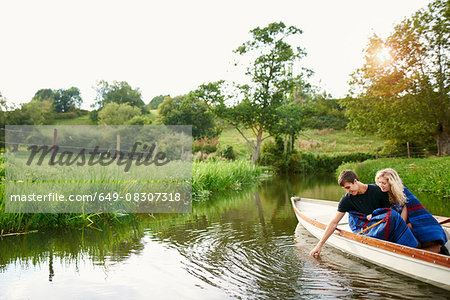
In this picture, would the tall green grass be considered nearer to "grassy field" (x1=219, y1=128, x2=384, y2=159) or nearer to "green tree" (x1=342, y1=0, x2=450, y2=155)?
"green tree" (x1=342, y1=0, x2=450, y2=155)

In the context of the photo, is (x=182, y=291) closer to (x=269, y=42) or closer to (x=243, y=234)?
(x=243, y=234)

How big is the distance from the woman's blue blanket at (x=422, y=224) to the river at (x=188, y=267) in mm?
580

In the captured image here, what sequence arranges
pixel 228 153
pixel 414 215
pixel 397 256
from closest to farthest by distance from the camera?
1. pixel 397 256
2. pixel 414 215
3. pixel 228 153

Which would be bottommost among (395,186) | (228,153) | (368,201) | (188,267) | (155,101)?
(188,267)

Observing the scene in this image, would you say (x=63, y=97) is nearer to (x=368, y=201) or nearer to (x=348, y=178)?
(x=348, y=178)

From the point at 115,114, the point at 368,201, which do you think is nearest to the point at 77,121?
the point at 115,114

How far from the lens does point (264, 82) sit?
24641 millimetres

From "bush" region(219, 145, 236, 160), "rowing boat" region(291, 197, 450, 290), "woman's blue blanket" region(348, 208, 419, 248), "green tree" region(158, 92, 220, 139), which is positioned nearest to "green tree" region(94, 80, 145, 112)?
"green tree" region(158, 92, 220, 139)

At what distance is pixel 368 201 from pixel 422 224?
66cm

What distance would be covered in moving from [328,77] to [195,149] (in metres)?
31.2

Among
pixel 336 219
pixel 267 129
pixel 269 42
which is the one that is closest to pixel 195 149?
pixel 267 129

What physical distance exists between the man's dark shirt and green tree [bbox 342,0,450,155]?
1399cm

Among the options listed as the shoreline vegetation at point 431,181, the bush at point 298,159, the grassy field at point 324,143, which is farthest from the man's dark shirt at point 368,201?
the grassy field at point 324,143

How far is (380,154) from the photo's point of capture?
27.0m
